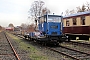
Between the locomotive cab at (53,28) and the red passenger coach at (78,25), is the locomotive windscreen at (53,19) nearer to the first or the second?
the locomotive cab at (53,28)

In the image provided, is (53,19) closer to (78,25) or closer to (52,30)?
(52,30)

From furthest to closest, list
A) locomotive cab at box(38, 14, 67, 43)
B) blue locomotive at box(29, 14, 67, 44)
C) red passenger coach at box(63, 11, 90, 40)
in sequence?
1. red passenger coach at box(63, 11, 90, 40)
2. locomotive cab at box(38, 14, 67, 43)
3. blue locomotive at box(29, 14, 67, 44)

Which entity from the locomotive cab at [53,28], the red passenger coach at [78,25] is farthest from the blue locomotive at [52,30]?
the red passenger coach at [78,25]

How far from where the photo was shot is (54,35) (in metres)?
17.7

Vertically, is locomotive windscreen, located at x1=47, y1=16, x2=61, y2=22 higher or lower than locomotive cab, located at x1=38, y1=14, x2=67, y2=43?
higher

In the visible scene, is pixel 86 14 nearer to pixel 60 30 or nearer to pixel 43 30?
pixel 60 30

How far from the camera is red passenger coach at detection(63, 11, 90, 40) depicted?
1938 cm

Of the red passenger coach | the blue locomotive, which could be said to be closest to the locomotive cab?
the blue locomotive

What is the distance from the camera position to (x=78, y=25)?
20.8 m

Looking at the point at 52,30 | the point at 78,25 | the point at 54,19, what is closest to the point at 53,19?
the point at 54,19

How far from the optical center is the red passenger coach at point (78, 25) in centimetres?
1938

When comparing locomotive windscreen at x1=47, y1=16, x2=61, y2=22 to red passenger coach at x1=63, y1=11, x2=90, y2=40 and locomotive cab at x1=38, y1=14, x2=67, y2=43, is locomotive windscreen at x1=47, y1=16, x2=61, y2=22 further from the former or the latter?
red passenger coach at x1=63, y1=11, x2=90, y2=40

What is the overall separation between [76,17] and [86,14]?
6.73ft

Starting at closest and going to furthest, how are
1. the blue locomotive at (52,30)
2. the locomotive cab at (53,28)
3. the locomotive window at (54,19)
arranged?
the blue locomotive at (52,30), the locomotive cab at (53,28), the locomotive window at (54,19)
